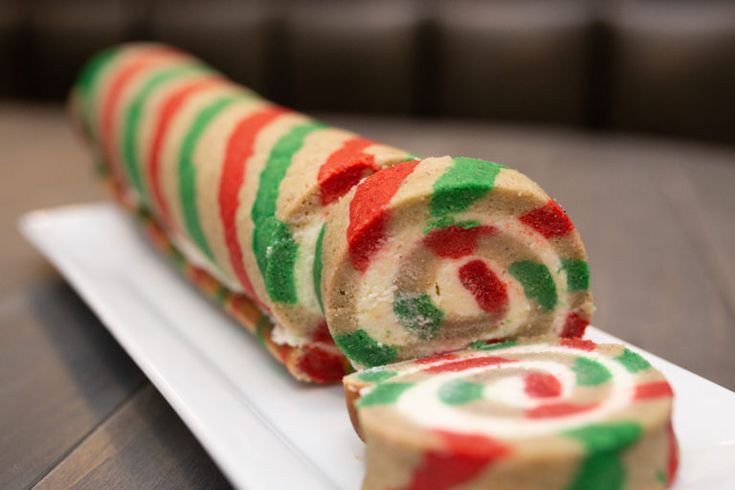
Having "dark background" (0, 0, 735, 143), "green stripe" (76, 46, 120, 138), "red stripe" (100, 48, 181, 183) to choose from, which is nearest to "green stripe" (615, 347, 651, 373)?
"red stripe" (100, 48, 181, 183)

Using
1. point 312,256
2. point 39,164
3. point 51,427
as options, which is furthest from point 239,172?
point 39,164

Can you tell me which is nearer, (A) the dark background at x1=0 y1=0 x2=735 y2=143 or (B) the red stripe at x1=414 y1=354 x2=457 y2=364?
(B) the red stripe at x1=414 y1=354 x2=457 y2=364

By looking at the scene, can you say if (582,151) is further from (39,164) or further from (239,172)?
(39,164)

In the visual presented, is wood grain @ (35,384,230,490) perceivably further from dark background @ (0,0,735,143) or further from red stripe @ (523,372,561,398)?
dark background @ (0,0,735,143)

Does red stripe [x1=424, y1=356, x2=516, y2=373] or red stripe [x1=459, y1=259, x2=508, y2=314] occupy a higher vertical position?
red stripe [x1=459, y1=259, x2=508, y2=314]

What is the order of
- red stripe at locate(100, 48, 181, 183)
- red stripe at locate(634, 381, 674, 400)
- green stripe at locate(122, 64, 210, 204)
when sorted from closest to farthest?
red stripe at locate(634, 381, 674, 400) < green stripe at locate(122, 64, 210, 204) < red stripe at locate(100, 48, 181, 183)

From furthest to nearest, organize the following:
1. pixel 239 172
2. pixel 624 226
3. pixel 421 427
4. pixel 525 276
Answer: pixel 624 226 → pixel 239 172 → pixel 525 276 → pixel 421 427

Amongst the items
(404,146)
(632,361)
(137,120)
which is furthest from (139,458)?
(404,146)

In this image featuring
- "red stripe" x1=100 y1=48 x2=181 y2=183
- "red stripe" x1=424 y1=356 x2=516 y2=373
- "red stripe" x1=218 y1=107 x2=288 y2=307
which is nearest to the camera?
"red stripe" x1=424 y1=356 x2=516 y2=373

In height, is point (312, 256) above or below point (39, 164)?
above
